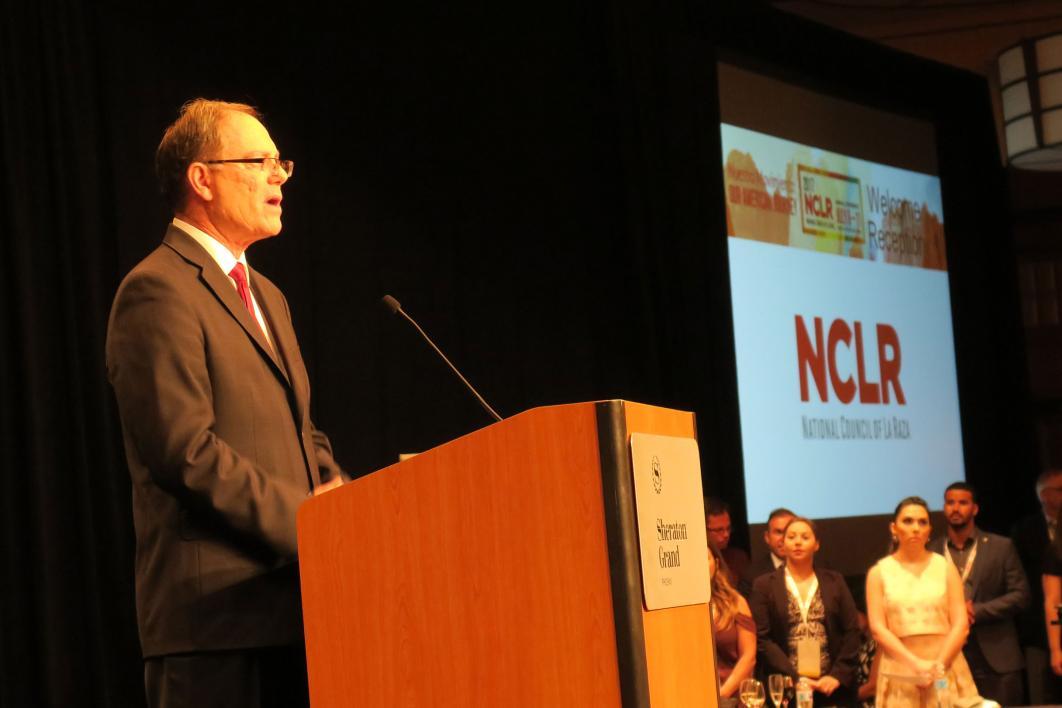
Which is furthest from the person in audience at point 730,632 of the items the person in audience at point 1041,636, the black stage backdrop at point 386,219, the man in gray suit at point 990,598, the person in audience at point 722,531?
the person in audience at point 1041,636

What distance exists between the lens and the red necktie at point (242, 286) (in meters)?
2.18

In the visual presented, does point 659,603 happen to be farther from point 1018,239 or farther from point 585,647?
point 1018,239

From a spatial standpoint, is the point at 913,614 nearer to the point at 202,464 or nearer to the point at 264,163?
the point at 264,163

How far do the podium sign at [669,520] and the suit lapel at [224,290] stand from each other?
2.29ft

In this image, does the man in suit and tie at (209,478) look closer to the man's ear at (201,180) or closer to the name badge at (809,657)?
the man's ear at (201,180)

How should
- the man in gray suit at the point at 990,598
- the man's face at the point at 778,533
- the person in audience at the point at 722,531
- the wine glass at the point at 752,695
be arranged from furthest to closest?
1. the man in gray suit at the point at 990,598
2. the man's face at the point at 778,533
3. the person in audience at the point at 722,531
4. the wine glass at the point at 752,695

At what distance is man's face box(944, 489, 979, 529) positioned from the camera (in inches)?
266

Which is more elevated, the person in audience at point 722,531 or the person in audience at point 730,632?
the person in audience at point 722,531

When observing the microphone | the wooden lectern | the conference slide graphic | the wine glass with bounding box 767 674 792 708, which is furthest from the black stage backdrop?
the wooden lectern

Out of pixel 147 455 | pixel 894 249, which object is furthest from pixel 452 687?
pixel 894 249

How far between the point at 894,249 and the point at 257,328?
674 cm

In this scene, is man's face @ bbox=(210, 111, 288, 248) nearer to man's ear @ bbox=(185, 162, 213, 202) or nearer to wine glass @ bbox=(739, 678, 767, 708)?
man's ear @ bbox=(185, 162, 213, 202)

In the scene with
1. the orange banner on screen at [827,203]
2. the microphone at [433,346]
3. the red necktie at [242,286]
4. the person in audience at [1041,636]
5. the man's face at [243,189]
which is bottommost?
the person in audience at [1041,636]

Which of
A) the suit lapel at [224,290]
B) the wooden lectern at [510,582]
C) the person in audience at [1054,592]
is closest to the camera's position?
the wooden lectern at [510,582]
